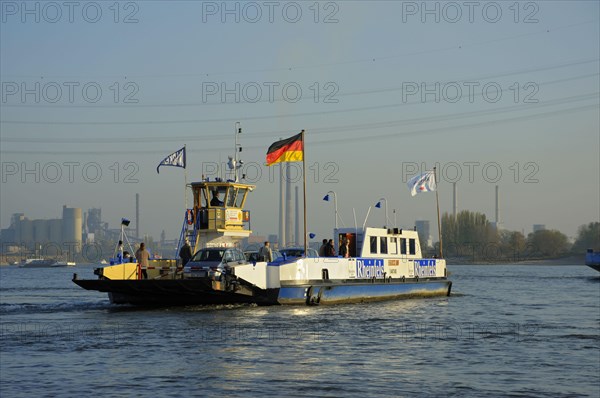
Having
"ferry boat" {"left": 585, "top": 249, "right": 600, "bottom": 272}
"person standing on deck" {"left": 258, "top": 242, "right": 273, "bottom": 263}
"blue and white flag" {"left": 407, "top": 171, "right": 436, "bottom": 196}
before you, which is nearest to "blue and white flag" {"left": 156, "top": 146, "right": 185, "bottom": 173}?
"person standing on deck" {"left": 258, "top": 242, "right": 273, "bottom": 263}

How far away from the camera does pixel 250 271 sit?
35.5m

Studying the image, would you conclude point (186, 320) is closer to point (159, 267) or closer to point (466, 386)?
point (159, 267)

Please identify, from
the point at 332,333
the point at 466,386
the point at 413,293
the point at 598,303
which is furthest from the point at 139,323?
the point at 598,303

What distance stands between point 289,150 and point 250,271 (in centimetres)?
600

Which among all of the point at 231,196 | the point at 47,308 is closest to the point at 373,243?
the point at 231,196

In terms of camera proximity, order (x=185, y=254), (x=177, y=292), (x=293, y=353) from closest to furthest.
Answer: (x=293, y=353) → (x=177, y=292) → (x=185, y=254)

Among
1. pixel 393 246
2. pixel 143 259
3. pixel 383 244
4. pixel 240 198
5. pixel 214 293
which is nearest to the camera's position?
pixel 214 293

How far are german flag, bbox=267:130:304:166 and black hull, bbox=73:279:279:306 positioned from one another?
19.4 feet

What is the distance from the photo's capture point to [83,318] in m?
33.7

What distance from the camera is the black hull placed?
115ft

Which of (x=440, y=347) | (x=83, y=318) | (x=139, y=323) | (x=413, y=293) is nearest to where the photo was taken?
(x=440, y=347)

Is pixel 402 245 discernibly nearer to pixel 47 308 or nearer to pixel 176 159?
pixel 176 159

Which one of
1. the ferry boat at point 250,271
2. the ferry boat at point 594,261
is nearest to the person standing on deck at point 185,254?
the ferry boat at point 250,271

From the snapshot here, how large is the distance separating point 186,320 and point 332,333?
655 centimetres
